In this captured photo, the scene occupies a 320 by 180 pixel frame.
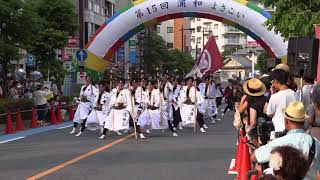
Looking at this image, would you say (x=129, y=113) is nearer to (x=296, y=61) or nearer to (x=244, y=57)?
(x=296, y=61)

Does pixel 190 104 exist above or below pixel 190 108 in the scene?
above

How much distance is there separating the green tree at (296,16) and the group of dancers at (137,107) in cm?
376

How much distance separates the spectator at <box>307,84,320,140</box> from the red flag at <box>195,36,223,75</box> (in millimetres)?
24297

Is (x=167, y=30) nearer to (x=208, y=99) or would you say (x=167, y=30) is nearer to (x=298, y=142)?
(x=208, y=99)

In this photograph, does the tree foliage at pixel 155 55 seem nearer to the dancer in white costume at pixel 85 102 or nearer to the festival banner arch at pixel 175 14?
the festival banner arch at pixel 175 14

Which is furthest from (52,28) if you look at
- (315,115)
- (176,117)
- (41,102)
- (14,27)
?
(315,115)

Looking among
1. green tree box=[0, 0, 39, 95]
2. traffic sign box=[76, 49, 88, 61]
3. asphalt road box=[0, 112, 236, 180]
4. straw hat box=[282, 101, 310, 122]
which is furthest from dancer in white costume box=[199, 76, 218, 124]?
straw hat box=[282, 101, 310, 122]

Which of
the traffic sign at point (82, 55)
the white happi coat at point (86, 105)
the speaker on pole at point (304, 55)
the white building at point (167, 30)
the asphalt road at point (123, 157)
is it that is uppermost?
the white building at point (167, 30)

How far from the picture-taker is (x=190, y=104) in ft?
63.7

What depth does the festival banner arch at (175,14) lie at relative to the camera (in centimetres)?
2255

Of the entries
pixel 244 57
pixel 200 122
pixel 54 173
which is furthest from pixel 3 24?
pixel 244 57

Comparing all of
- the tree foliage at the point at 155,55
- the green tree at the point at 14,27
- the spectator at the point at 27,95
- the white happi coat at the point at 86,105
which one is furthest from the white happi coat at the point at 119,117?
the tree foliage at the point at 155,55

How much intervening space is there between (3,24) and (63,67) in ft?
31.6

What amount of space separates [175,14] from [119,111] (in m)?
7.73
